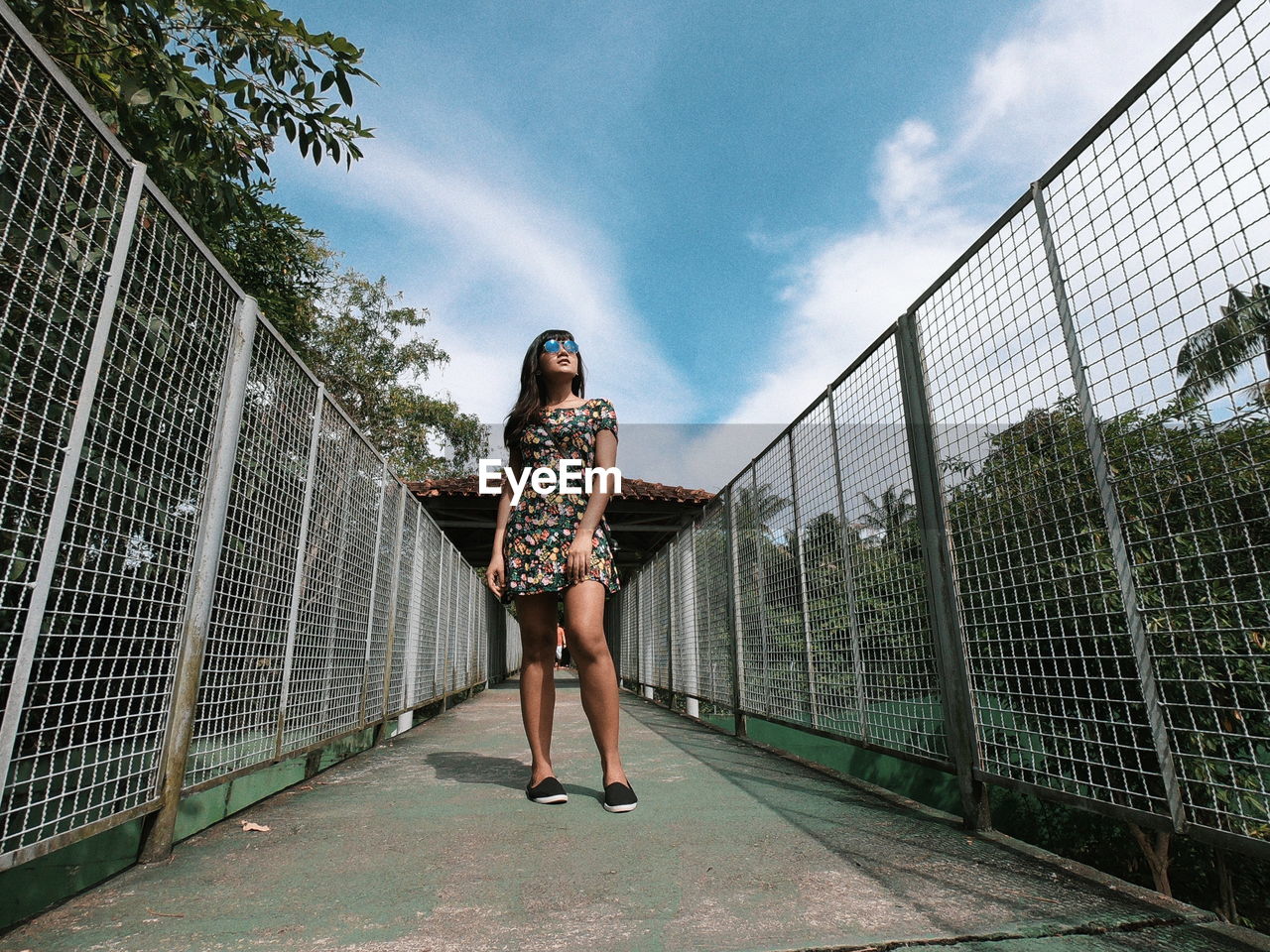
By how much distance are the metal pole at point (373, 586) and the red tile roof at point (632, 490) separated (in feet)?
15.0

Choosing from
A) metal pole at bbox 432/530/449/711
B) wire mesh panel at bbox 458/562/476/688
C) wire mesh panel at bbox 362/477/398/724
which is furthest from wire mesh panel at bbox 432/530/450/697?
wire mesh panel at bbox 362/477/398/724

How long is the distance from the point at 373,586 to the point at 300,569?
1.12 meters

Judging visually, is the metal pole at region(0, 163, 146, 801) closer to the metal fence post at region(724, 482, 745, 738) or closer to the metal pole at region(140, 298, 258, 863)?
the metal pole at region(140, 298, 258, 863)

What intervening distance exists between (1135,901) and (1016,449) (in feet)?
3.21

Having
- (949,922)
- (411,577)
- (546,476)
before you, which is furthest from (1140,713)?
(411,577)

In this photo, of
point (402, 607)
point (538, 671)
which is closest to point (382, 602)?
point (402, 607)

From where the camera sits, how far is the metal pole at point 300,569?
7.56 feet

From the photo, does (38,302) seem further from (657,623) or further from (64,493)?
(657,623)

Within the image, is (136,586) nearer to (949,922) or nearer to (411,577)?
(949,922)

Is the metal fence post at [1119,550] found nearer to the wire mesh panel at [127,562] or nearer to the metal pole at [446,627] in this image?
the wire mesh panel at [127,562]

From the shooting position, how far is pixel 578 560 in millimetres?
2135

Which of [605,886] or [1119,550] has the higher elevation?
[1119,550]

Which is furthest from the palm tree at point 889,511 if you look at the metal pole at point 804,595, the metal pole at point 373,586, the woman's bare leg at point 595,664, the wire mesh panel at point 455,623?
the wire mesh panel at point 455,623

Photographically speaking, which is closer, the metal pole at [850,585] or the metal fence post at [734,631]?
the metal pole at [850,585]
